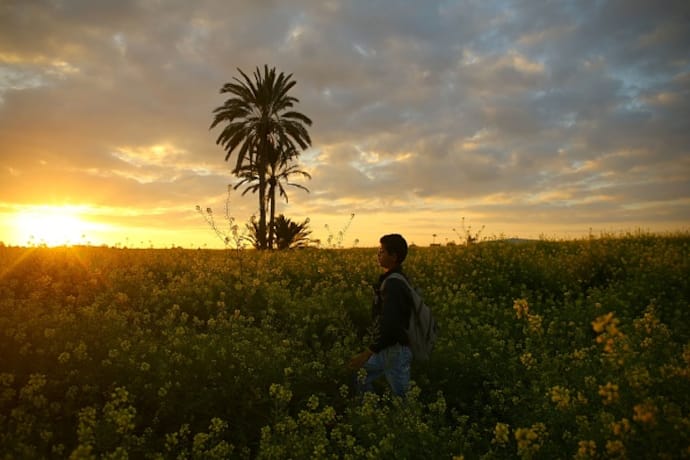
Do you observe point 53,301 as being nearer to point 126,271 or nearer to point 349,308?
point 126,271

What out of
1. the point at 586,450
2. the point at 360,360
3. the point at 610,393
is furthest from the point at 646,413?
the point at 360,360

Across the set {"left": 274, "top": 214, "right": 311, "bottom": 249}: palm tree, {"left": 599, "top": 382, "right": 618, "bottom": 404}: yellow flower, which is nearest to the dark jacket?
{"left": 599, "top": 382, "right": 618, "bottom": 404}: yellow flower

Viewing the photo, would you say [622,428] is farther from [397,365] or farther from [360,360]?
[360,360]

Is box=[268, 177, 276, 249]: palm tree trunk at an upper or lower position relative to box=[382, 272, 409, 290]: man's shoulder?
upper

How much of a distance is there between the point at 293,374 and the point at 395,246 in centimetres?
212

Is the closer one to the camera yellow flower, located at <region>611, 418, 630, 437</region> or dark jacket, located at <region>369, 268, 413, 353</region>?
yellow flower, located at <region>611, 418, 630, 437</region>

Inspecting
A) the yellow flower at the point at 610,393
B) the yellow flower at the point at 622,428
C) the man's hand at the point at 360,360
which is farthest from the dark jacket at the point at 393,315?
the yellow flower at the point at 622,428

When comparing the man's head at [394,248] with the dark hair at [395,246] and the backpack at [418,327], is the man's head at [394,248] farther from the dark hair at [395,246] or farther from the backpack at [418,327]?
the backpack at [418,327]

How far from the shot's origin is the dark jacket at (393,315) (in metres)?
5.74

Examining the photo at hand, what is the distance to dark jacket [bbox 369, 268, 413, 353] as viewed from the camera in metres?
5.74

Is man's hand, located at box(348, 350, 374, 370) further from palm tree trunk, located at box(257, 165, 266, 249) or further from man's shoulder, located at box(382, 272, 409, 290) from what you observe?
palm tree trunk, located at box(257, 165, 266, 249)

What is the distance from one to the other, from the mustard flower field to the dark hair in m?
1.38

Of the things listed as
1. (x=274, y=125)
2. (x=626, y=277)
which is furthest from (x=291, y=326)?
(x=274, y=125)

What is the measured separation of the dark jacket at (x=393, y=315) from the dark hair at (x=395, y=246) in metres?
0.26
